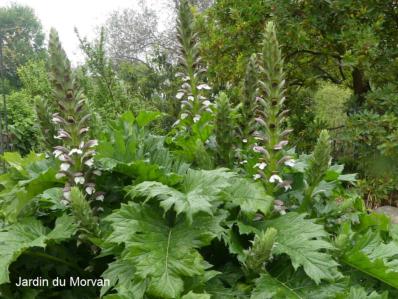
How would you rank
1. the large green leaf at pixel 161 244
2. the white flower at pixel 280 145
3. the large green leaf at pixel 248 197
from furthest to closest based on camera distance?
the white flower at pixel 280 145 → the large green leaf at pixel 248 197 → the large green leaf at pixel 161 244

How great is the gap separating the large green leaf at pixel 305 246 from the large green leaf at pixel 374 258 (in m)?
0.18

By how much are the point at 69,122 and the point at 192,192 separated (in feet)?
2.85

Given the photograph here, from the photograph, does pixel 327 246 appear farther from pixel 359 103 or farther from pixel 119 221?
pixel 359 103

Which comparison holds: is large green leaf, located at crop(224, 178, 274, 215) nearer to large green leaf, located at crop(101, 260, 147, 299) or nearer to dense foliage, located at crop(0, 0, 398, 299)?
dense foliage, located at crop(0, 0, 398, 299)

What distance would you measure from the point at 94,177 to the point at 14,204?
48cm

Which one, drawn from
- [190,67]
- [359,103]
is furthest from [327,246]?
[359,103]

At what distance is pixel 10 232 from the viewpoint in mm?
2141

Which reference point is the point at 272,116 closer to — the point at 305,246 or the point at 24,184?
the point at 305,246

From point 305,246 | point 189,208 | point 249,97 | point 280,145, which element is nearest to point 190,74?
point 249,97

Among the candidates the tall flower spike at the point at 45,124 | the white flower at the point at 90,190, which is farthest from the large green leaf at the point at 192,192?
the tall flower spike at the point at 45,124

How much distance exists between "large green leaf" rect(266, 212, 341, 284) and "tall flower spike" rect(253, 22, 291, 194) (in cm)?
25

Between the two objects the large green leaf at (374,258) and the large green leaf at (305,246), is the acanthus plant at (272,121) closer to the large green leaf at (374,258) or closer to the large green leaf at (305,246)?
the large green leaf at (305,246)

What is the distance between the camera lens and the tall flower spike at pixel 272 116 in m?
2.27

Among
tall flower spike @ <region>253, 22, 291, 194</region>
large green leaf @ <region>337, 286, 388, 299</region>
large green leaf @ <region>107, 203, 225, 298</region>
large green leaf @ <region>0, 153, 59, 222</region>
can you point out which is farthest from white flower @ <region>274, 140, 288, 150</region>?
large green leaf @ <region>0, 153, 59, 222</region>
